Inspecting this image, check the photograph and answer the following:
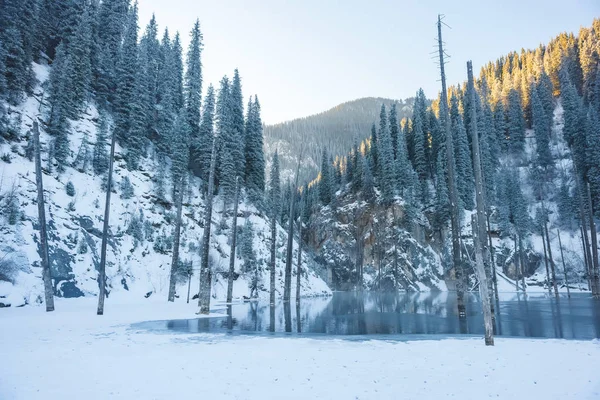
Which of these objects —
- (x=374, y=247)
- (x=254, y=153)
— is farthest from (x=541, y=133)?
(x=254, y=153)

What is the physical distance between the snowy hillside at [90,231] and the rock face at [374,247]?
2328cm

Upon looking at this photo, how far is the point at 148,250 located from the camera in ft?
104

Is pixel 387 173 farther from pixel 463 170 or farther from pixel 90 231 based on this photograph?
pixel 90 231

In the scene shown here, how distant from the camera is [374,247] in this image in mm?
66188

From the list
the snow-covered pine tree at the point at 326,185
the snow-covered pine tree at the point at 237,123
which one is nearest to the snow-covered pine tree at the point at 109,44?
the snow-covered pine tree at the point at 237,123

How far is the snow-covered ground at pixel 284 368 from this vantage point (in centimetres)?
548

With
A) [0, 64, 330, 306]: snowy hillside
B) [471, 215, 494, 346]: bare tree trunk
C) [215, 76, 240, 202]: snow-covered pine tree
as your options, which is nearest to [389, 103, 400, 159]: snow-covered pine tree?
[215, 76, 240, 202]: snow-covered pine tree

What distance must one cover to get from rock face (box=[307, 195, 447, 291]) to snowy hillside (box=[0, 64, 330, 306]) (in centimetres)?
2328

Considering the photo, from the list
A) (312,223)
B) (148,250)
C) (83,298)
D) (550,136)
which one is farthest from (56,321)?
(550,136)

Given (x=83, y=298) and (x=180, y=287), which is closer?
(x=83, y=298)

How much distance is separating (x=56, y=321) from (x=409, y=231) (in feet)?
188

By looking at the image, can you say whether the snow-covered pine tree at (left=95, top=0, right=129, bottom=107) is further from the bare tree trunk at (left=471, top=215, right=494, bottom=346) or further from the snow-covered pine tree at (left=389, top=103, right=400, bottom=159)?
the snow-covered pine tree at (left=389, top=103, right=400, bottom=159)

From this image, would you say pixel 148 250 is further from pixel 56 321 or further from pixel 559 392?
pixel 559 392

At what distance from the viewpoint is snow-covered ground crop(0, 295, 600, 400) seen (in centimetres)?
548
